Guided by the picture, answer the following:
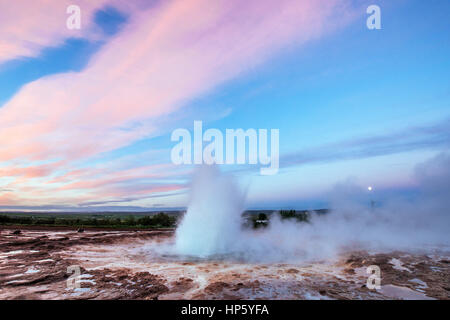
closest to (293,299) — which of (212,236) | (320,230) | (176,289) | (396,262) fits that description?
(176,289)

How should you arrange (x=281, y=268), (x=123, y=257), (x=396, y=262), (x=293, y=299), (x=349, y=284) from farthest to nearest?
(x=123, y=257) < (x=396, y=262) < (x=281, y=268) < (x=349, y=284) < (x=293, y=299)

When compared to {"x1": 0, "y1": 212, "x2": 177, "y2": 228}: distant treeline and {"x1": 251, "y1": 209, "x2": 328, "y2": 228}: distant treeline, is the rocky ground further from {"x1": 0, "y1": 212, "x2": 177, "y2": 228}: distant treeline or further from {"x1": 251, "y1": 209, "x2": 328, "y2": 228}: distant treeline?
{"x1": 0, "y1": 212, "x2": 177, "y2": 228}: distant treeline

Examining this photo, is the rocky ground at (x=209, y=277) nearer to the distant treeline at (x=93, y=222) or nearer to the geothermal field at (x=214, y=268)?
the geothermal field at (x=214, y=268)

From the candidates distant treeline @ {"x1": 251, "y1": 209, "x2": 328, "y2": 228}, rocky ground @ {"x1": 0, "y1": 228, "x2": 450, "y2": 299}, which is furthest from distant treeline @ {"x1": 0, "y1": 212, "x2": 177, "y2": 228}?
rocky ground @ {"x1": 0, "y1": 228, "x2": 450, "y2": 299}

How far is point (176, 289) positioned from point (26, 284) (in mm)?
4816

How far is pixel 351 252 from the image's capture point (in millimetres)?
12094

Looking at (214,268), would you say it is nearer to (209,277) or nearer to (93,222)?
(209,277)

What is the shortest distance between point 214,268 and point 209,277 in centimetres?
123

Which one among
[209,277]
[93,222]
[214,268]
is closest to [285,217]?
[214,268]

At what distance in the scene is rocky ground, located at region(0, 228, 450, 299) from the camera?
6336 millimetres

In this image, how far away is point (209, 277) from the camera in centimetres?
779

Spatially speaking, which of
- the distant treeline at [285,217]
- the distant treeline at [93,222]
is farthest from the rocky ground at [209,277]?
the distant treeline at [93,222]

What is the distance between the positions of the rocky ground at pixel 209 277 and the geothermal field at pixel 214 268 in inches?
1.1
